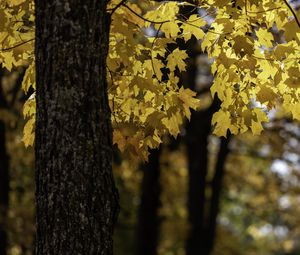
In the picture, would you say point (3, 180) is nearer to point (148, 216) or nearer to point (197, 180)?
point (148, 216)

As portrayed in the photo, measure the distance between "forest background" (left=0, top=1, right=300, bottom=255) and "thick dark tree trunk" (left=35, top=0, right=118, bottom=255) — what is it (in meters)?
7.31

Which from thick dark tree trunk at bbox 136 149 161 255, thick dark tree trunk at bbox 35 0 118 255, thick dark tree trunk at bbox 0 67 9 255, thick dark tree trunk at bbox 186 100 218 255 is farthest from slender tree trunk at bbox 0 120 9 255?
thick dark tree trunk at bbox 35 0 118 255

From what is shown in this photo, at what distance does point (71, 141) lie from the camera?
3.59 meters

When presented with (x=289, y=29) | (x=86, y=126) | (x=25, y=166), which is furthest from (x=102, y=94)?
(x=25, y=166)

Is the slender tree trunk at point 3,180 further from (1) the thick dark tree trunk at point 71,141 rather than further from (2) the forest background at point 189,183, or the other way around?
(1) the thick dark tree trunk at point 71,141

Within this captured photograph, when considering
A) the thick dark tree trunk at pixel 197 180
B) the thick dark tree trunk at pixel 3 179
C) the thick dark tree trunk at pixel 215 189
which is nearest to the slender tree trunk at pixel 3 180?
the thick dark tree trunk at pixel 3 179

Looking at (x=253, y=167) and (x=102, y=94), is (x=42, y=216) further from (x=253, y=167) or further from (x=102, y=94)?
(x=253, y=167)

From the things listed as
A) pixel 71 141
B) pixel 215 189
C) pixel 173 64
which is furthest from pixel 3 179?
pixel 71 141

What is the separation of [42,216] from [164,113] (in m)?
1.37

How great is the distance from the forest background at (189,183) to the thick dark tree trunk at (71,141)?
7.31 meters

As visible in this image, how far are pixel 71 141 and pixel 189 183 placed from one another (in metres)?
11.5

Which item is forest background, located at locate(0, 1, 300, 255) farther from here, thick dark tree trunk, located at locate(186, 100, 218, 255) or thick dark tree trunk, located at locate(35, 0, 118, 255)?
thick dark tree trunk, located at locate(35, 0, 118, 255)

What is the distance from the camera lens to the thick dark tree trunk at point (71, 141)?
3580 millimetres

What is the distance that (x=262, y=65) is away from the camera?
4.59 metres
